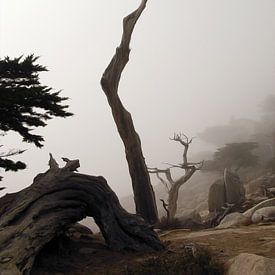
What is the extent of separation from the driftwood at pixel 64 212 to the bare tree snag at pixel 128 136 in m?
5.39

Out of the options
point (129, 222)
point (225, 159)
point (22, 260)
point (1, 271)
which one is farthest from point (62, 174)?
point (225, 159)

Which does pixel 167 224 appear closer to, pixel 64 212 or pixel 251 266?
pixel 64 212

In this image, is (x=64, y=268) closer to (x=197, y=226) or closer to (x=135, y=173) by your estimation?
(x=135, y=173)

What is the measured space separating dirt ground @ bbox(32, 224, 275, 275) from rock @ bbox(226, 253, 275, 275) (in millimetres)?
728

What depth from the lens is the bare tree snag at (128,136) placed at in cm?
1424

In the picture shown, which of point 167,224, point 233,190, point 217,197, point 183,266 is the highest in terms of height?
point 233,190

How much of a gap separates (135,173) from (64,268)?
752 centimetres

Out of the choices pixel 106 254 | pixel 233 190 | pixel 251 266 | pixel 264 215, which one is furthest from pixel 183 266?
pixel 233 190

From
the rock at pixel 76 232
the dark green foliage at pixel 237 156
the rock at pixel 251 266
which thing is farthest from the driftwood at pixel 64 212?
the dark green foliage at pixel 237 156

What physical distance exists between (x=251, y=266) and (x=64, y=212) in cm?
361

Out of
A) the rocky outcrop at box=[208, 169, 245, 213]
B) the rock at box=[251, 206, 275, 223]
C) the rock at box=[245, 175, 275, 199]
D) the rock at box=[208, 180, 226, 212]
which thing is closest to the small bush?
the rock at box=[251, 206, 275, 223]

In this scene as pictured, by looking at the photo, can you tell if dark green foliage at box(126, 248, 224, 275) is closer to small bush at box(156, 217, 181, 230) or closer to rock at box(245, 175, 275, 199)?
small bush at box(156, 217, 181, 230)

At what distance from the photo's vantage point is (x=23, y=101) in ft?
28.3

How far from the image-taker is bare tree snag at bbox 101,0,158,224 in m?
14.2
